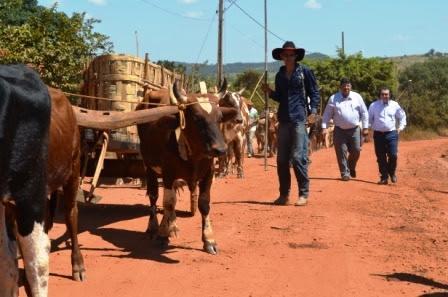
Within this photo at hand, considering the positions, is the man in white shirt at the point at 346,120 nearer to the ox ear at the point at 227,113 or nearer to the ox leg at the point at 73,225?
the ox ear at the point at 227,113

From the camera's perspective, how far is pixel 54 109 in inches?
237

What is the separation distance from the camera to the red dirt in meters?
6.41

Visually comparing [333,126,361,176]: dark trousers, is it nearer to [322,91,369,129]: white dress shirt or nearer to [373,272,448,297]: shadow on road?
[322,91,369,129]: white dress shirt

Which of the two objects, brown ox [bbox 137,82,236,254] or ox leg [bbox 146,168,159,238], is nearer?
brown ox [bbox 137,82,236,254]

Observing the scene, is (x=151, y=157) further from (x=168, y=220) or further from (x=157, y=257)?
(x=157, y=257)

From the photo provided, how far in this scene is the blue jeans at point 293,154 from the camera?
10773 mm

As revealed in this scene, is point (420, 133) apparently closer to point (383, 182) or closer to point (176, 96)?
point (383, 182)

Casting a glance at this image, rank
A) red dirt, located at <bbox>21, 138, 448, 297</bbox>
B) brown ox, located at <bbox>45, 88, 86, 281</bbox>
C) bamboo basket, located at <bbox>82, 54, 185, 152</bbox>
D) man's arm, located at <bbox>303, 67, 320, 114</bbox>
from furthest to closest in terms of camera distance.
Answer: man's arm, located at <bbox>303, 67, 320, 114</bbox>, bamboo basket, located at <bbox>82, 54, 185, 152</bbox>, red dirt, located at <bbox>21, 138, 448, 297</bbox>, brown ox, located at <bbox>45, 88, 86, 281</bbox>

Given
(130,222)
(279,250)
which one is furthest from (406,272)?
(130,222)

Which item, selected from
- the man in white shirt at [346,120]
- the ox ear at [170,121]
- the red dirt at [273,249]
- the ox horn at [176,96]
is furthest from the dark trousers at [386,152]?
the ox horn at [176,96]

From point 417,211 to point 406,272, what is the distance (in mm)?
3856

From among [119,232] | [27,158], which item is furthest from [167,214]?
[27,158]

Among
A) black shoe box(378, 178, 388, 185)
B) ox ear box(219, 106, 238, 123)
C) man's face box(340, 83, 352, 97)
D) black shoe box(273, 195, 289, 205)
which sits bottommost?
black shoe box(273, 195, 289, 205)

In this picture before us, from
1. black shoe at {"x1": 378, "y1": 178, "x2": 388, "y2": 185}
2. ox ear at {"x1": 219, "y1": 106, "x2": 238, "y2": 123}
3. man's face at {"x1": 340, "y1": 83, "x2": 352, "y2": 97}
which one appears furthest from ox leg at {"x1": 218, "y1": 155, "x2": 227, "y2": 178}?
ox ear at {"x1": 219, "y1": 106, "x2": 238, "y2": 123}
